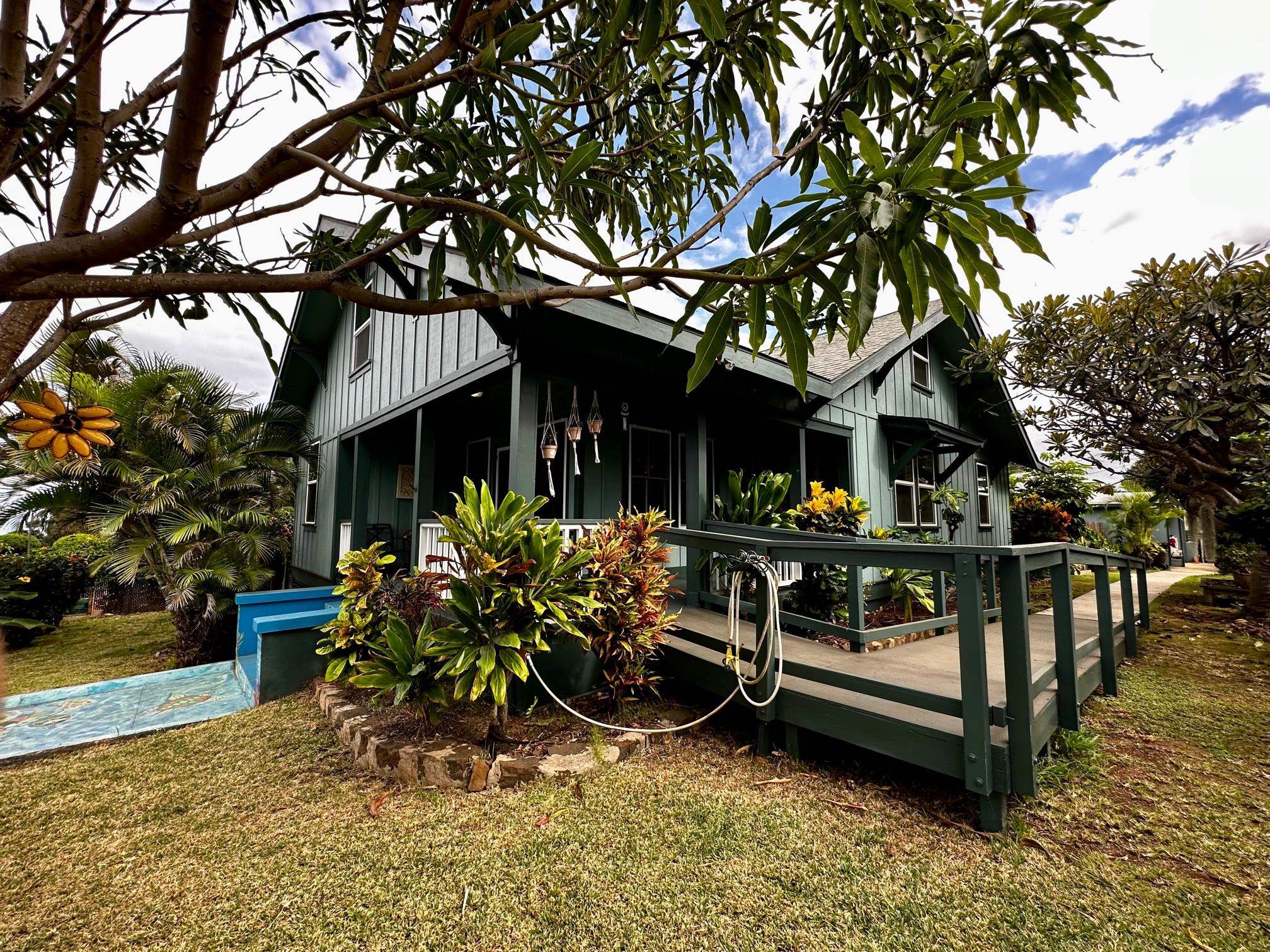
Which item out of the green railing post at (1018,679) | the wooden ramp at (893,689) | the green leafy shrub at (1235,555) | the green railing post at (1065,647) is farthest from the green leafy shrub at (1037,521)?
the green railing post at (1018,679)

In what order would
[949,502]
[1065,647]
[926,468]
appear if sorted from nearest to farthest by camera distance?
[1065,647]
[949,502]
[926,468]

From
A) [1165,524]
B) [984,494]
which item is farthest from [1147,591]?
[1165,524]

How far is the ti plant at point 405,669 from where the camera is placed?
10.7ft

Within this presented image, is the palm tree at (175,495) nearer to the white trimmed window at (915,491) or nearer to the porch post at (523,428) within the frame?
the porch post at (523,428)

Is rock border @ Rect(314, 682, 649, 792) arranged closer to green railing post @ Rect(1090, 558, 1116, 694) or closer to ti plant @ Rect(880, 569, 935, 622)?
green railing post @ Rect(1090, 558, 1116, 694)

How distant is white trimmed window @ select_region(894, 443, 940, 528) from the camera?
964cm

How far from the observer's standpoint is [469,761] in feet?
10.4

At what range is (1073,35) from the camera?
176 centimetres

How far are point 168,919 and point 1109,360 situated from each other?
10.3m

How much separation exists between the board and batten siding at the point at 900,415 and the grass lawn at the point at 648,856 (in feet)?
17.0

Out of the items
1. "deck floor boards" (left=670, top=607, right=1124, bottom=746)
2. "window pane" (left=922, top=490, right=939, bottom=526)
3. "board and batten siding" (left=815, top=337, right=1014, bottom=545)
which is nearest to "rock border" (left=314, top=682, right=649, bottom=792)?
"deck floor boards" (left=670, top=607, right=1124, bottom=746)

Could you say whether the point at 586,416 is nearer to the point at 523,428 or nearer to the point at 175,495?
the point at 523,428

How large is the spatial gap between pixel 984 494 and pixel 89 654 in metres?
16.5

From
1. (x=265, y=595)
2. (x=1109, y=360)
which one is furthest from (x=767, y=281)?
(x=1109, y=360)
